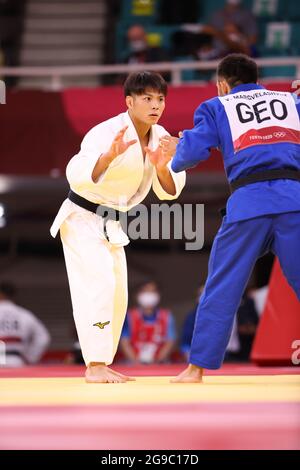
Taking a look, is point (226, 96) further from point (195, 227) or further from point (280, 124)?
point (195, 227)

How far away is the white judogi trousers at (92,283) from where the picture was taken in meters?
3.80

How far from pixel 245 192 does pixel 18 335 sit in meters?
4.42

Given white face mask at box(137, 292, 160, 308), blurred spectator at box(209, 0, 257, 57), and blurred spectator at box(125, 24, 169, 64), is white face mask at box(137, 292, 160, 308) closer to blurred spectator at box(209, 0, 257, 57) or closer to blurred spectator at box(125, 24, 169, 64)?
blurred spectator at box(125, 24, 169, 64)

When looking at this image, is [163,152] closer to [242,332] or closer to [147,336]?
[242,332]

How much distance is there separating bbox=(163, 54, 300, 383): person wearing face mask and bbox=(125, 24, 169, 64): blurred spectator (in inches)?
236

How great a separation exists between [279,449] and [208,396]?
3.71 feet

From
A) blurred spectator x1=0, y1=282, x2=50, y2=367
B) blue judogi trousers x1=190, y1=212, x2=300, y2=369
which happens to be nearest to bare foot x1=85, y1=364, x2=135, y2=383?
blue judogi trousers x1=190, y1=212, x2=300, y2=369

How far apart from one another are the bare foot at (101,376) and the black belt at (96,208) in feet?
2.11

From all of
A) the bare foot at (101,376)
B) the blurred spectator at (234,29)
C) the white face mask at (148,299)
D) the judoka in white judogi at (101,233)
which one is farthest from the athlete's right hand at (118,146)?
the blurred spectator at (234,29)

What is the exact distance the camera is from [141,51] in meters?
9.49

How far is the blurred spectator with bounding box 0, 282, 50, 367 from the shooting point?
7480 mm
